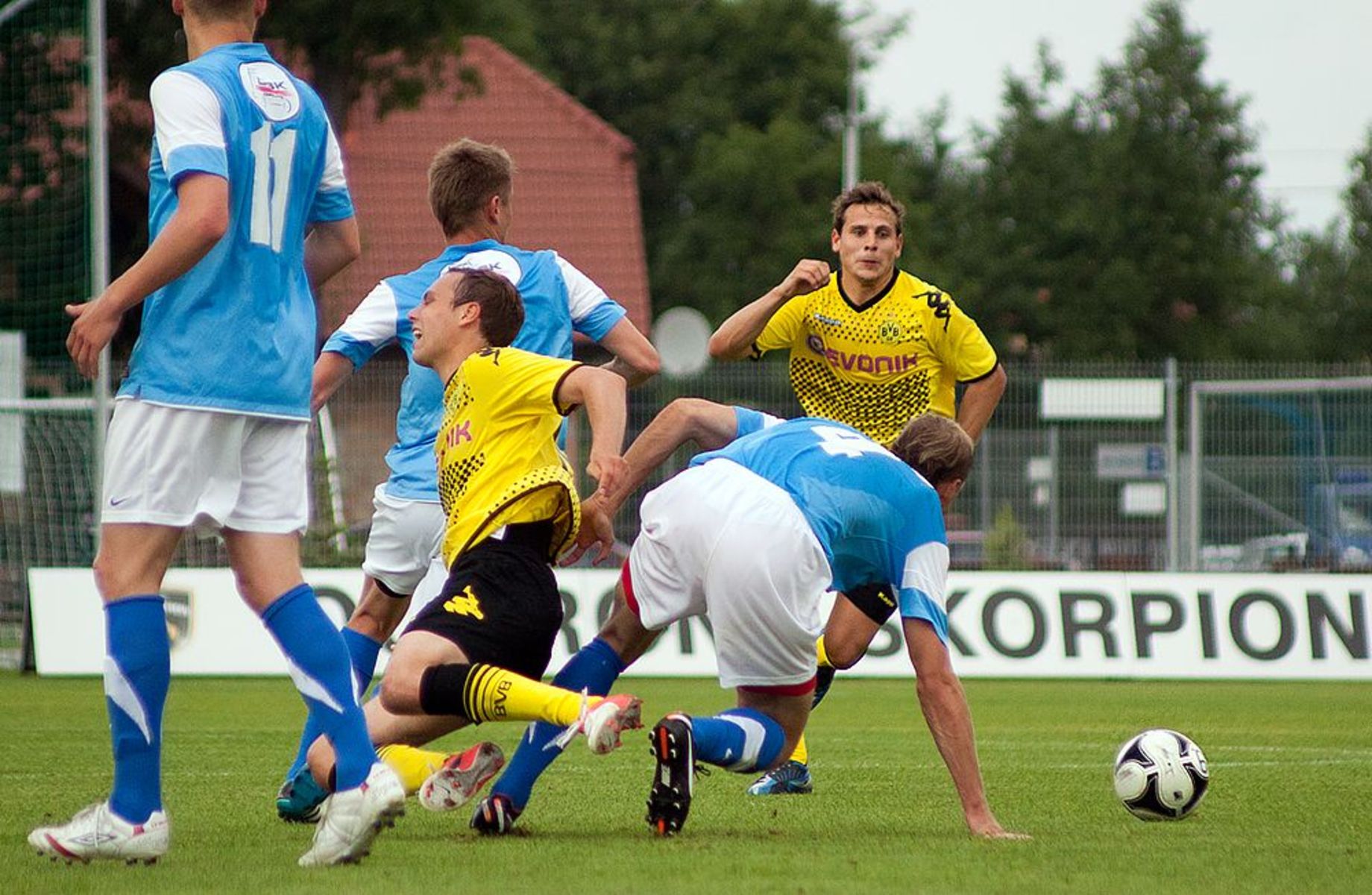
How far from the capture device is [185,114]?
502 cm

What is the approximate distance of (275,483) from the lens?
5.25 metres

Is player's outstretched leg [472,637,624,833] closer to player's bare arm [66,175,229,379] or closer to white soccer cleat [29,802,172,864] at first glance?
white soccer cleat [29,802,172,864]

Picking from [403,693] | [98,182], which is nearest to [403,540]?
[403,693]

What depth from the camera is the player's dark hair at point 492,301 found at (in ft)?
19.2

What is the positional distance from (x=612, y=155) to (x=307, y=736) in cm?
2802

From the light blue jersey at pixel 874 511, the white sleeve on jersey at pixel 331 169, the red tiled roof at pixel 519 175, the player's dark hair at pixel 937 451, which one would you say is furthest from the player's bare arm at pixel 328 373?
the red tiled roof at pixel 519 175

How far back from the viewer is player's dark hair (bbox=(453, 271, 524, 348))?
19.2 ft

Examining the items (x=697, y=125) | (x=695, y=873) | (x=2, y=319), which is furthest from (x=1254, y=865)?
(x=697, y=125)

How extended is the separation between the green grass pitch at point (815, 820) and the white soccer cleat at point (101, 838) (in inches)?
1.9

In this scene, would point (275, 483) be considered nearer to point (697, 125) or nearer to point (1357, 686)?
point (1357, 686)

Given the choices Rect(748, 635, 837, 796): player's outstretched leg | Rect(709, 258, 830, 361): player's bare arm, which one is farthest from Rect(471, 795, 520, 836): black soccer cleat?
Rect(709, 258, 830, 361): player's bare arm

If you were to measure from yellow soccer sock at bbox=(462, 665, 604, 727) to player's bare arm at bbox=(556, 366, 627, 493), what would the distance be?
1.84ft

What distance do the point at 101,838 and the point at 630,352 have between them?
234 cm

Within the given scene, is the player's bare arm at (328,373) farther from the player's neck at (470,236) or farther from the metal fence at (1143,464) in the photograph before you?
the metal fence at (1143,464)
